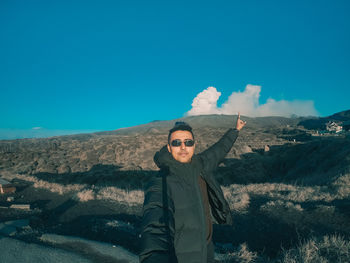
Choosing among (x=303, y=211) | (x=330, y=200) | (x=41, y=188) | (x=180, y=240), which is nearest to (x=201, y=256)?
(x=180, y=240)

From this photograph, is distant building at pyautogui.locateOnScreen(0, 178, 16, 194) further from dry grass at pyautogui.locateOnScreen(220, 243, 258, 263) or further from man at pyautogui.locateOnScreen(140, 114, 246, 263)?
man at pyautogui.locateOnScreen(140, 114, 246, 263)

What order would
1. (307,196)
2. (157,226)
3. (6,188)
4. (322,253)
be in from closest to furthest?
(157,226), (322,253), (307,196), (6,188)

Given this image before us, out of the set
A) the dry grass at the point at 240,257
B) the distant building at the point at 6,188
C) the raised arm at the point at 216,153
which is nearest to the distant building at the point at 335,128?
the dry grass at the point at 240,257

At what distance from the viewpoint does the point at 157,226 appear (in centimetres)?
197

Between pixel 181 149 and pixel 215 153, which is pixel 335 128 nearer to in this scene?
pixel 215 153

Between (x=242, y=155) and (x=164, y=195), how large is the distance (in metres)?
25.5

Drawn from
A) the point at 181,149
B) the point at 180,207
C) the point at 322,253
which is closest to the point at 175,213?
the point at 180,207

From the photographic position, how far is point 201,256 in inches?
76.3

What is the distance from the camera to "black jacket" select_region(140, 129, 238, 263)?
1.85 meters

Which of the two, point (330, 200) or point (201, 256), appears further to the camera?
point (330, 200)

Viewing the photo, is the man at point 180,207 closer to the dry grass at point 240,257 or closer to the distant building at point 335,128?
the dry grass at point 240,257

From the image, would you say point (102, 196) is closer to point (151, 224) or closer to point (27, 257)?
point (27, 257)

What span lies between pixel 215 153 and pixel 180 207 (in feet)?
3.63

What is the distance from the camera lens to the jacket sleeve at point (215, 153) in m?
2.76
